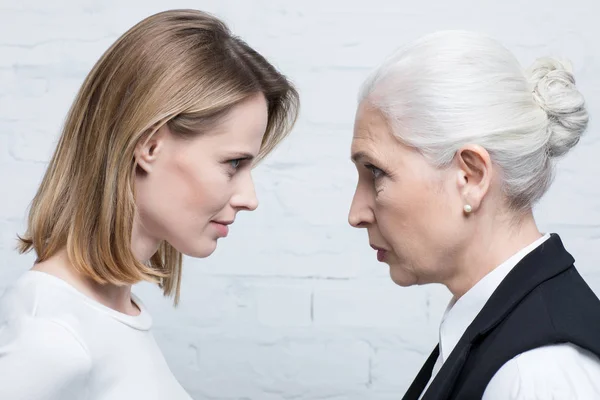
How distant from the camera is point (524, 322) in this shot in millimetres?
1175

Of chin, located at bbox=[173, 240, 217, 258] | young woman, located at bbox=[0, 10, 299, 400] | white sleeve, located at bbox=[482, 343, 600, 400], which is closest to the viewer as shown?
white sleeve, located at bbox=[482, 343, 600, 400]

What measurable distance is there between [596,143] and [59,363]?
138 centimetres

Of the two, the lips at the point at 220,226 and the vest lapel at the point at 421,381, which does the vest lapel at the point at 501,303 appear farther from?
the lips at the point at 220,226

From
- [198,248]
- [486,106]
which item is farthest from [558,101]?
[198,248]

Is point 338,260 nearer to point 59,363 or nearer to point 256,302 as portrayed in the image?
point 256,302

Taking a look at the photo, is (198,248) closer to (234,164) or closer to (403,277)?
(234,164)

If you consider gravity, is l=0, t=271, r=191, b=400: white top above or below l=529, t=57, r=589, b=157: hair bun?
below

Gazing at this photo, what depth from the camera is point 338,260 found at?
2117 millimetres

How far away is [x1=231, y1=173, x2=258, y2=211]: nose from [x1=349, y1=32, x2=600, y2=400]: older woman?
20 centimetres

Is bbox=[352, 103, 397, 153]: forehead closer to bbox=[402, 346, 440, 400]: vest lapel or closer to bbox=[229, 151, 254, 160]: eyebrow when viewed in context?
bbox=[229, 151, 254, 160]: eyebrow

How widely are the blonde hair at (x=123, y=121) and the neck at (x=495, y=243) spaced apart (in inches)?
16.2

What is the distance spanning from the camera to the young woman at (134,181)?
4.27 ft

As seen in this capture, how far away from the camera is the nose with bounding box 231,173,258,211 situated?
1416 mm

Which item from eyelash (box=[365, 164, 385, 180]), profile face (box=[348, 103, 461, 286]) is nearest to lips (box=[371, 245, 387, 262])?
profile face (box=[348, 103, 461, 286])
